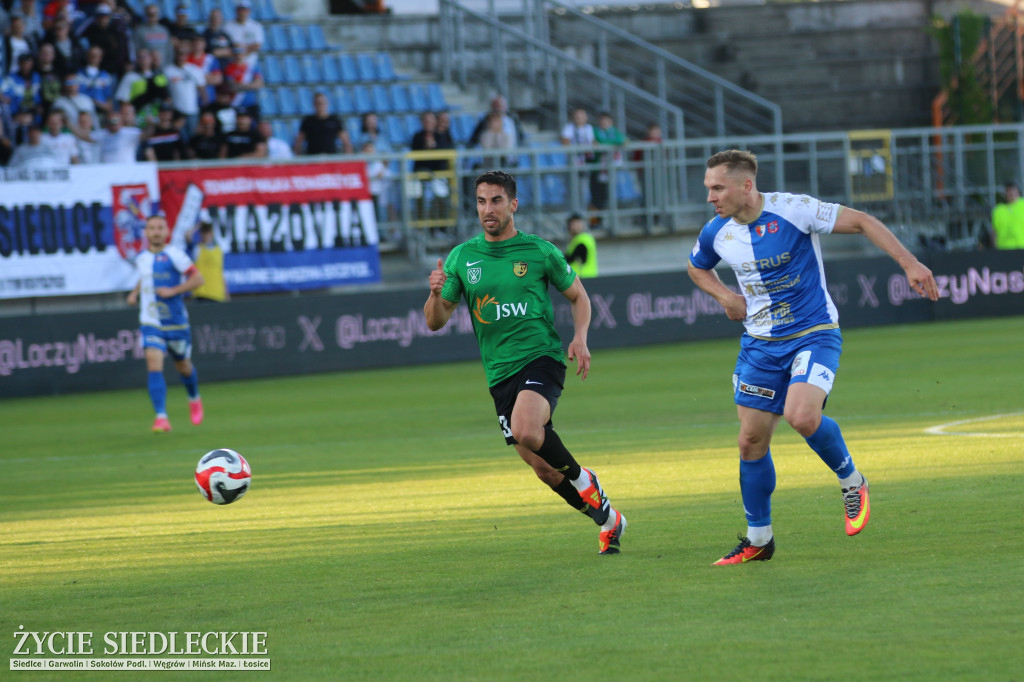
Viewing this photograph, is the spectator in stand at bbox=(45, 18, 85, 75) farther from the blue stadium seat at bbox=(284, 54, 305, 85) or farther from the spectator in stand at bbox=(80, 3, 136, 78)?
the blue stadium seat at bbox=(284, 54, 305, 85)

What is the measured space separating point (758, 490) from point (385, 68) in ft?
75.6

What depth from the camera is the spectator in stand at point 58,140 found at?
73.4 feet

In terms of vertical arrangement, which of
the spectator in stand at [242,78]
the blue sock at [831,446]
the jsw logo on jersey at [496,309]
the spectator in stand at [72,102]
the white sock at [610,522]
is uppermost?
the spectator in stand at [242,78]

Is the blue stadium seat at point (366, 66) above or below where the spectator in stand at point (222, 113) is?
above

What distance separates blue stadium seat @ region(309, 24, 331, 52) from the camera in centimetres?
2867

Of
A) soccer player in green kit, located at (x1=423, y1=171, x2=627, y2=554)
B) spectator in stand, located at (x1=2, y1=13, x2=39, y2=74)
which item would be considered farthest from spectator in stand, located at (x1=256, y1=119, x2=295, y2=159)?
soccer player in green kit, located at (x1=423, y1=171, x2=627, y2=554)

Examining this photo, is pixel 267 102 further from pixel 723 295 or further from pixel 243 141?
pixel 723 295

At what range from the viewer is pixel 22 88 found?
23.0 metres

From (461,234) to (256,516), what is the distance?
50.0 feet

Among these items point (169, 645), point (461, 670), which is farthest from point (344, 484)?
point (461, 670)

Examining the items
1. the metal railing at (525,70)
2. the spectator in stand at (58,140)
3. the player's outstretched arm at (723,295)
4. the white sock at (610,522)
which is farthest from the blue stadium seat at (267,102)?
the white sock at (610,522)

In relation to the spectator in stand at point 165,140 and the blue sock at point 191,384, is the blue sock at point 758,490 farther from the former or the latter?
the spectator in stand at point 165,140

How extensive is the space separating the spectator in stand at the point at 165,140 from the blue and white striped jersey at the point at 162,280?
26.5 ft

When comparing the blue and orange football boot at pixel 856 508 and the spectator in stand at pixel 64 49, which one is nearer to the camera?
the blue and orange football boot at pixel 856 508
